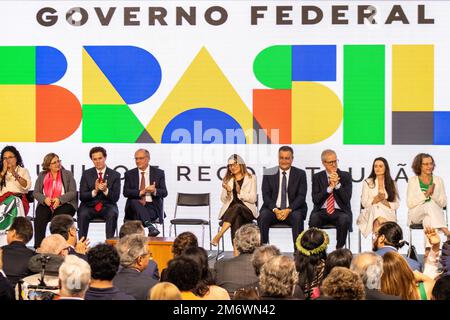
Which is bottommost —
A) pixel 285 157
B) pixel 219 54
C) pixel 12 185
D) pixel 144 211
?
pixel 144 211

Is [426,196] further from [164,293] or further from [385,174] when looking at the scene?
[164,293]

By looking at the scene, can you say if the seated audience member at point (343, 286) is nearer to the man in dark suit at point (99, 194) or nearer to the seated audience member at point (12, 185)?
the man in dark suit at point (99, 194)

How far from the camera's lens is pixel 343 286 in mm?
4094

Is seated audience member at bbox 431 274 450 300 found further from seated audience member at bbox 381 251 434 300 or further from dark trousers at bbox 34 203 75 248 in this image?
dark trousers at bbox 34 203 75 248

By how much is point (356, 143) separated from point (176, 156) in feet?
6.32

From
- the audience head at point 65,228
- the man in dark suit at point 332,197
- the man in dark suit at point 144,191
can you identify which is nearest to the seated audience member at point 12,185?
the man in dark suit at point 144,191

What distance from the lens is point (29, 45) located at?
31.2ft

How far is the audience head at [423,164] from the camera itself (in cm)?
855

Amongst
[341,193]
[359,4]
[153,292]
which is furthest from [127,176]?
[153,292]

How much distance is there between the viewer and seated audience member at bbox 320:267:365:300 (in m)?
4.09

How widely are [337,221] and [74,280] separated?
4.65 m

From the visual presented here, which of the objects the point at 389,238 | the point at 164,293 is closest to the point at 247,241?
the point at 389,238

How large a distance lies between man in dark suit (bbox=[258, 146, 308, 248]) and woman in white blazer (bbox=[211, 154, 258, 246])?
129mm
